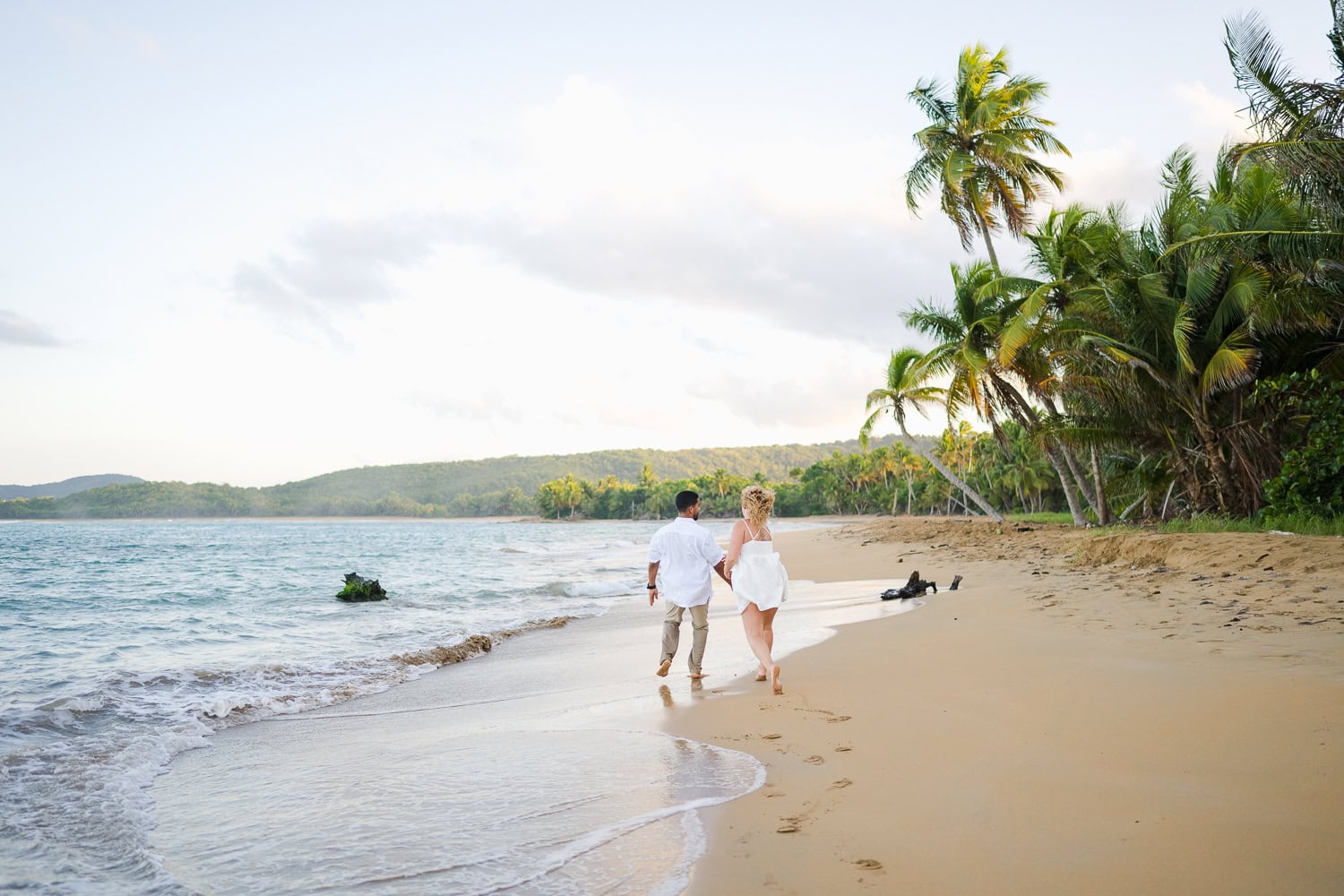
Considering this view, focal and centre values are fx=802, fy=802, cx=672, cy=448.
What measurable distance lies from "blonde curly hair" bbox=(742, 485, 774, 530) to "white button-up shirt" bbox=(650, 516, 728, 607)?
0.74m

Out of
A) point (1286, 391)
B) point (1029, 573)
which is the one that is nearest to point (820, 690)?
point (1029, 573)

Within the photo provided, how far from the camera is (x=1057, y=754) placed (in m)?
4.11

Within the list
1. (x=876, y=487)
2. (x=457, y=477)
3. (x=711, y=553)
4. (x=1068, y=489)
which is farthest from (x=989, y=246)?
(x=457, y=477)

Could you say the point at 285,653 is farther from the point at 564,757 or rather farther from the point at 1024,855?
the point at 1024,855

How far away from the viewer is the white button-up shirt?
7320 mm

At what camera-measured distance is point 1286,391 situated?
14938mm

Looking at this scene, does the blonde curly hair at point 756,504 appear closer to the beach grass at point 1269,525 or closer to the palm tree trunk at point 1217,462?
the beach grass at point 1269,525

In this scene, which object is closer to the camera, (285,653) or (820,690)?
(820,690)

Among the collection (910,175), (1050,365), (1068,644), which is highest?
(910,175)

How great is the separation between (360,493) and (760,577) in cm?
17519

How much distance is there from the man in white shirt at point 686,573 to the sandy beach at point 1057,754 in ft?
3.25

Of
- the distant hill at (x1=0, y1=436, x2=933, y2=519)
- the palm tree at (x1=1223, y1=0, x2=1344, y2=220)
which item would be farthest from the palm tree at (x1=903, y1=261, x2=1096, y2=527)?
the distant hill at (x1=0, y1=436, x2=933, y2=519)

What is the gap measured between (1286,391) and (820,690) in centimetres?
1387

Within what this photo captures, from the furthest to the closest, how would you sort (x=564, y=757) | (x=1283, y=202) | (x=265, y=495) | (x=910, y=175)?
(x=265, y=495)
(x=910, y=175)
(x=1283, y=202)
(x=564, y=757)
